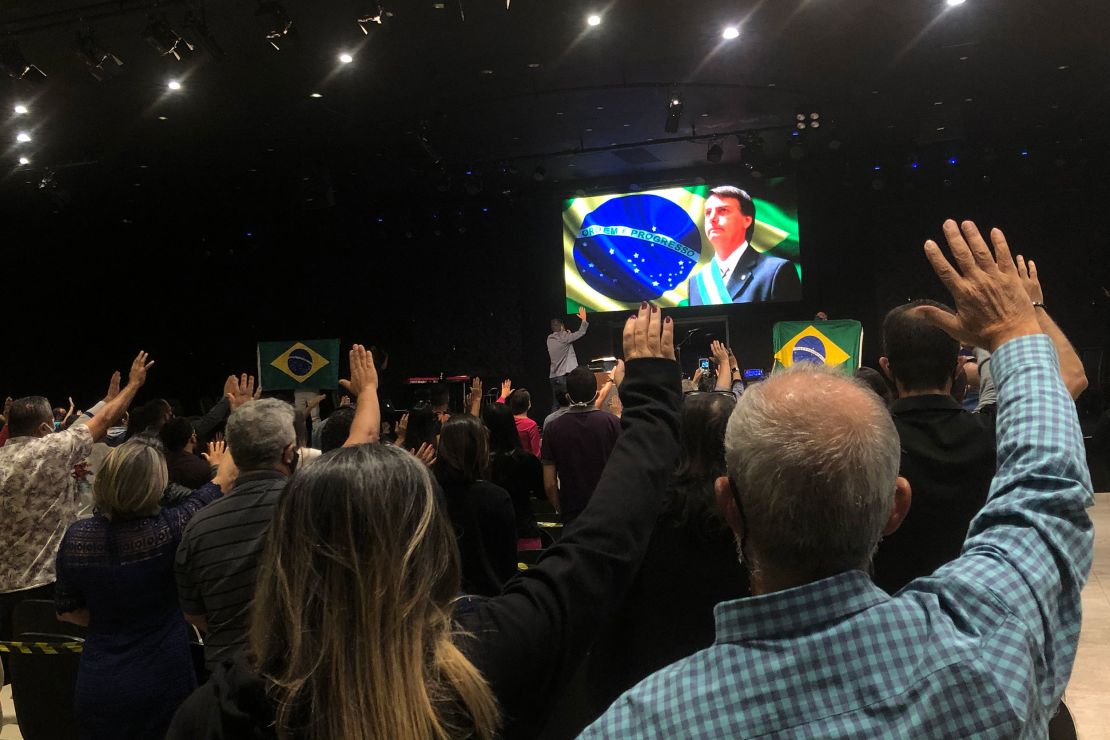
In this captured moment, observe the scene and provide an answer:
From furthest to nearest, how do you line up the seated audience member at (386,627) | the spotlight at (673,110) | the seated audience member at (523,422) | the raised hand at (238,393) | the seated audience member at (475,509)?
the spotlight at (673,110) → the seated audience member at (523,422) → the raised hand at (238,393) → the seated audience member at (475,509) → the seated audience member at (386,627)

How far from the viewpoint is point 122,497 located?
261 centimetres

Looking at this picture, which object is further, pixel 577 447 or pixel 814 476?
pixel 577 447

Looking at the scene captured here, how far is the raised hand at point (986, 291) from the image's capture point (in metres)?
1.19

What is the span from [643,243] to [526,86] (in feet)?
12.6

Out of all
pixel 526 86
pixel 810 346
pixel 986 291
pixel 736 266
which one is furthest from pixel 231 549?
pixel 736 266

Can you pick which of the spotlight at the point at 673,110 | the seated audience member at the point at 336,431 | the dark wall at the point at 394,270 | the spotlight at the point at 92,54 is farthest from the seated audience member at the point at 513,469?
the dark wall at the point at 394,270

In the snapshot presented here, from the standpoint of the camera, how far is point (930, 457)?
2145 millimetres

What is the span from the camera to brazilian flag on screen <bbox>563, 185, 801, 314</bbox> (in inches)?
479

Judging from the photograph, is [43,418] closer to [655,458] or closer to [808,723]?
[655,458]

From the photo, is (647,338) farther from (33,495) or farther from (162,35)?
(162,35)

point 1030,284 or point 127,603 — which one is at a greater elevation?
point 1030,284

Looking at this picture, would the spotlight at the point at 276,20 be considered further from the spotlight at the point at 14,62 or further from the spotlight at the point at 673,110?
the spotlight at the point at 673,110

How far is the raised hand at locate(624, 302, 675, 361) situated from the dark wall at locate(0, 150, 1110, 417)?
11457mm

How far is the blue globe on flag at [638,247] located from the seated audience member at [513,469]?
780cm
